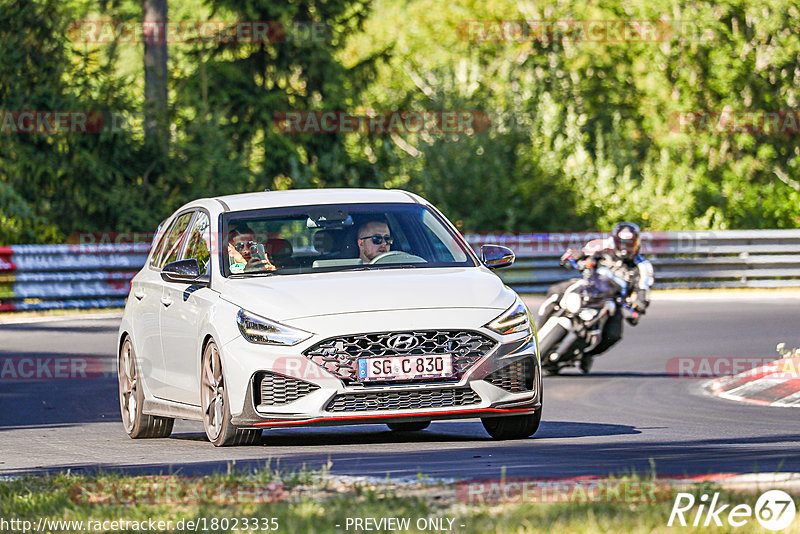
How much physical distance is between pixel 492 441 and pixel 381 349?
1232mm

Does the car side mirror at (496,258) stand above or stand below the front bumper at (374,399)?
above

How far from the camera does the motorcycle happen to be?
16.6m

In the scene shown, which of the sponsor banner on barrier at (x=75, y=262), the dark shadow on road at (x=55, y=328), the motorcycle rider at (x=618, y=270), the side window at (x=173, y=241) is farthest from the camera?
the sponsor banner on barrier at (x=75, y=262)

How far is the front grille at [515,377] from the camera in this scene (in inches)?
387

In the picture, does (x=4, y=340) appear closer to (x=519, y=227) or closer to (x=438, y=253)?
(x=438, y=253)

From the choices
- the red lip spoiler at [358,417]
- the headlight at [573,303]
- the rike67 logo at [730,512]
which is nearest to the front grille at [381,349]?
the red lip spoiler at [358,417]

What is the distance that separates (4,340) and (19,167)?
11.4m

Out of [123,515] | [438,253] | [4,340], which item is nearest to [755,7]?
[4,340]

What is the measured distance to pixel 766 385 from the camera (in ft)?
48.2

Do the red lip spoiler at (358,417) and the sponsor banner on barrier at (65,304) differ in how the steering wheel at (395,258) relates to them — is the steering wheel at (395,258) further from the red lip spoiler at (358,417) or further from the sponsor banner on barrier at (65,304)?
the sponsor banner on barrier at (65,304)

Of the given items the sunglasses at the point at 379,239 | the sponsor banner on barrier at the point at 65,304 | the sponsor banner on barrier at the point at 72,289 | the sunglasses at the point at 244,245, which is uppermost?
the sunglasses at the point at 379,239

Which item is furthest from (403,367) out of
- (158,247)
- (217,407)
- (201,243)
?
(158,247)

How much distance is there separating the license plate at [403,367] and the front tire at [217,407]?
0.90 metres

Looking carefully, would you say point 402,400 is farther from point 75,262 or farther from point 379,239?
point 75,262
